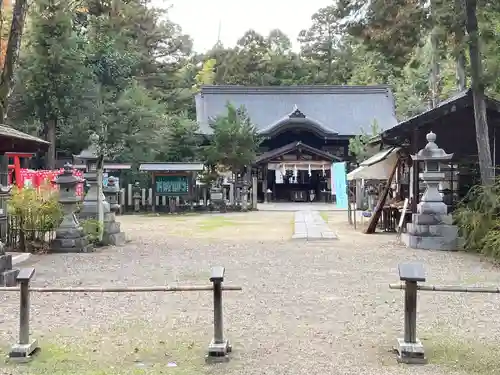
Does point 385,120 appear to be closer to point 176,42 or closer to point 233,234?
point 176,42

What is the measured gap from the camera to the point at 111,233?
12.2m

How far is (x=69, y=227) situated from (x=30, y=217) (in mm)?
735

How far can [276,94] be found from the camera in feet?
124

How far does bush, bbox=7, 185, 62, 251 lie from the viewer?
1073 cm

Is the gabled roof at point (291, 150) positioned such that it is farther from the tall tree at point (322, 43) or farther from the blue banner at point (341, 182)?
the tall tree at point (322, 43)

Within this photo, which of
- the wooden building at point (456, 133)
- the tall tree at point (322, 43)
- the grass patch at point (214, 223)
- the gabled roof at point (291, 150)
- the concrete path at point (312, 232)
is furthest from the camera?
the tall tree at point (322, 43)

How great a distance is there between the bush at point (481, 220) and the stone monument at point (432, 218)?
23 centimetres

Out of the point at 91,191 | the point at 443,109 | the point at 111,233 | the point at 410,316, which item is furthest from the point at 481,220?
the point at 91,191

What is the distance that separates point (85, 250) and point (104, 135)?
1325 centimetres

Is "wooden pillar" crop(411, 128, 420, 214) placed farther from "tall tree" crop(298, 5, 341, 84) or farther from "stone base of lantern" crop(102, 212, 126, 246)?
"tall tree" crop(298, 5, 341, 84)

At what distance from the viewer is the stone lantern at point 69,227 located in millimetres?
10898

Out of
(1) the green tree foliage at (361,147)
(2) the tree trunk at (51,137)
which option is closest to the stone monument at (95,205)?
(2) the tree trunk at (51,137)

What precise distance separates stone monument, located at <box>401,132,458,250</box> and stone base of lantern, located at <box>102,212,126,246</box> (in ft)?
20.2

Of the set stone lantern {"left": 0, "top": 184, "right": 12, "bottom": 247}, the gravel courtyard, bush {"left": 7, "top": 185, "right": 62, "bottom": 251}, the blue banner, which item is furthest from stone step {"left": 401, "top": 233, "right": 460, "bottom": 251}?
the blue banner
